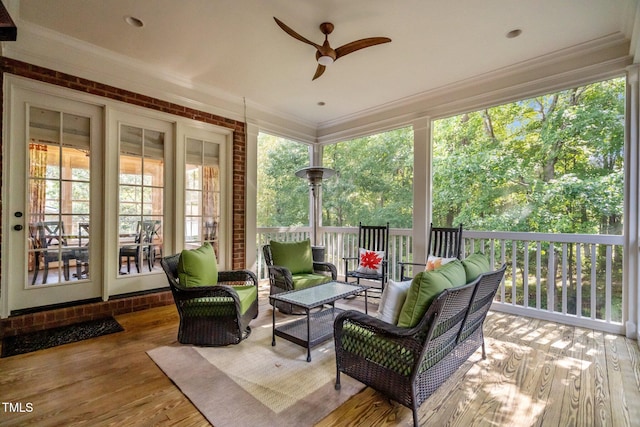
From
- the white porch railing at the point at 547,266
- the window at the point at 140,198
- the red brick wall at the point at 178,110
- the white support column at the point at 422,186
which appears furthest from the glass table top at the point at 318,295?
the window at the point at 140,198

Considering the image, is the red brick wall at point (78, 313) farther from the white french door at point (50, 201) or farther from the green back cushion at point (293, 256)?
the green back cushion at point (293, 256)

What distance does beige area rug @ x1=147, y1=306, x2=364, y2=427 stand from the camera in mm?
1664

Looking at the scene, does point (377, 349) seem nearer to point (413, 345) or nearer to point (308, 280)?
point (413, 345)

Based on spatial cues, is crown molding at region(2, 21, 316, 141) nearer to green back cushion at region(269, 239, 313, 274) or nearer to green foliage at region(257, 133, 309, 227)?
green back cushion at region(269, 239, 313, 274)

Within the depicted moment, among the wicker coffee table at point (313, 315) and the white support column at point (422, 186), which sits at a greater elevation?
the white support column at point (422, 186)

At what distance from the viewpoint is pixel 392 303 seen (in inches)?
68.4

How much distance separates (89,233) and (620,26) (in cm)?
564

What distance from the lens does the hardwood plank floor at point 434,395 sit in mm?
1632

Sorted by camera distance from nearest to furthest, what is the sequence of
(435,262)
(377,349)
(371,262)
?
Result: 1. (377,349)
2. (435,262)
3. (371,262)

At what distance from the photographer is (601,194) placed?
3.87 meters

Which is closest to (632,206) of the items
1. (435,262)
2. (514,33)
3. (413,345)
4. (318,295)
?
(435,262)

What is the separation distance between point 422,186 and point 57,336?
4401 mm

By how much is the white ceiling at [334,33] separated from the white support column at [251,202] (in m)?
0.88

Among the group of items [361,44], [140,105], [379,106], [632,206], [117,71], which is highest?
[379,106]
